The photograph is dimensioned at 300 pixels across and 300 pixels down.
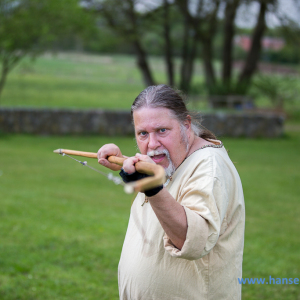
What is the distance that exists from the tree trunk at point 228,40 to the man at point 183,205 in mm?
15653

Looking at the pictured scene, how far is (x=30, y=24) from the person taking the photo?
13281mm

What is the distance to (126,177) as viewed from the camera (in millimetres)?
1633

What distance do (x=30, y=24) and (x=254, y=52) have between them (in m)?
10.5

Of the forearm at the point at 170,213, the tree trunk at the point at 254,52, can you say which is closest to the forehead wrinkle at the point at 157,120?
the forearm at the point at 170,213

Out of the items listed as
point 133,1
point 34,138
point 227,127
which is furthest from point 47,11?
point 227,127

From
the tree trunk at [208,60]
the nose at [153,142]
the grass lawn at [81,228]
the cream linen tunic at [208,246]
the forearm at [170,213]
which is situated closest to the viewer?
the forearm at [170,213]

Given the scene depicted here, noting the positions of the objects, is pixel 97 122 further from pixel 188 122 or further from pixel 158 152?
pixel 158 152

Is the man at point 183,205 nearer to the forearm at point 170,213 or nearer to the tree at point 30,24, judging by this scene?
the forearm at point 170,213

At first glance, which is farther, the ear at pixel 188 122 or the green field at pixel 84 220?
the green field at pixel 84 220

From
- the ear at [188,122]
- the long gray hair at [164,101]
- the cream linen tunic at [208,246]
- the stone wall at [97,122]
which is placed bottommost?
the stone wall at [97,122]

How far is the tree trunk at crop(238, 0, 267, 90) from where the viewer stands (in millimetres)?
17766

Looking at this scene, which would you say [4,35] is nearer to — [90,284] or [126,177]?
[90,284]

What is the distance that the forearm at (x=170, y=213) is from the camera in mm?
1568

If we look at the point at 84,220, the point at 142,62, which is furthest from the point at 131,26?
the point at 84,220
